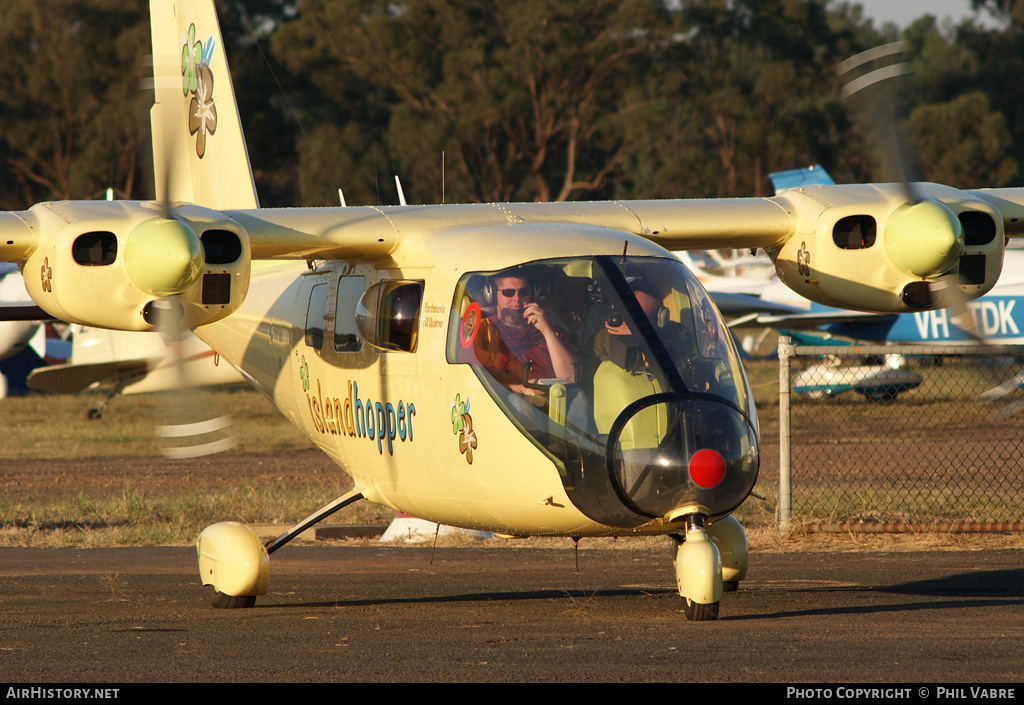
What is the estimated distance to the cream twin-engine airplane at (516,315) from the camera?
702 cm

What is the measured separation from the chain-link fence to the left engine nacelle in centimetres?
507

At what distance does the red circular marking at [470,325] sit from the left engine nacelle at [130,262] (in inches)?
58.1

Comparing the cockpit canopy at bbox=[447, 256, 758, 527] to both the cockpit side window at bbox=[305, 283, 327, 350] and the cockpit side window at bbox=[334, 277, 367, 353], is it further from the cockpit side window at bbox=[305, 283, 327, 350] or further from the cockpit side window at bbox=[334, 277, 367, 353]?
the cockpit side window at bbox=[305, 283, 327, 350]

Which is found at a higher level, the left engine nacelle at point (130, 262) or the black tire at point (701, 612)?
the left engine nacelle at point (130, 262)

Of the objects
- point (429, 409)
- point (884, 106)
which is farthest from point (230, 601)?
point (884, 106)

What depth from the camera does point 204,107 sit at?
1245 cm

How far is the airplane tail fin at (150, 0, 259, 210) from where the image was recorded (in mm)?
11898

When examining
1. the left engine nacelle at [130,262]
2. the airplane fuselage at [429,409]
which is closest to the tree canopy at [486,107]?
the airplane fuselage at [429,409]

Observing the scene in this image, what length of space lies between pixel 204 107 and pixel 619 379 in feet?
23.1

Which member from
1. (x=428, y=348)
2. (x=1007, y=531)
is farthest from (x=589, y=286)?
(x=1007, y=531)

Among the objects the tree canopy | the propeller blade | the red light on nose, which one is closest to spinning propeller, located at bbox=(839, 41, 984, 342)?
the propeller blade

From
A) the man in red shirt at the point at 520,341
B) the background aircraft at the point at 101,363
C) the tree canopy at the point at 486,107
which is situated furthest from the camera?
the tree canopy at the point at 486,107

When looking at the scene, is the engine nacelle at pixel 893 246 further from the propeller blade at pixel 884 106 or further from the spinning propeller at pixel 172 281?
the spinning propeller at pixel 172 281

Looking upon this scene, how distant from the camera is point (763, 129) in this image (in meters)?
50.4
